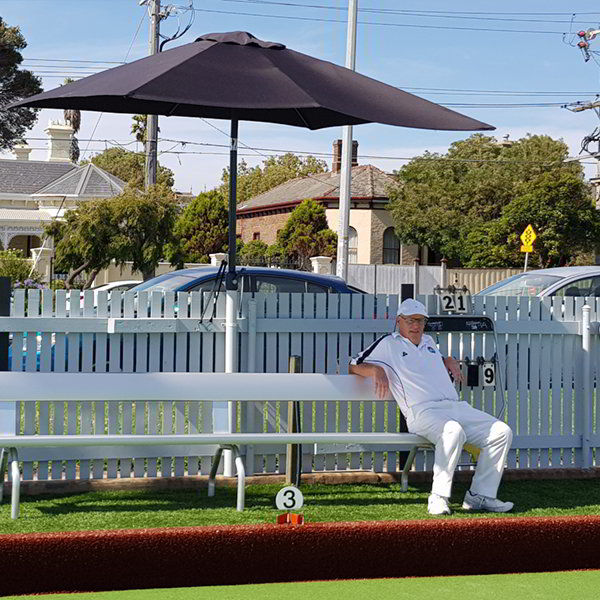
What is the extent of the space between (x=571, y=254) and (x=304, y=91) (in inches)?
1542

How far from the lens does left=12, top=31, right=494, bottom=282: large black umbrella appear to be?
6.40 m

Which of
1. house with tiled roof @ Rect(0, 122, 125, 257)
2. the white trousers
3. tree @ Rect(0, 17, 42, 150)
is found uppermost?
tree @ Rect(0, 17, 42, 150)

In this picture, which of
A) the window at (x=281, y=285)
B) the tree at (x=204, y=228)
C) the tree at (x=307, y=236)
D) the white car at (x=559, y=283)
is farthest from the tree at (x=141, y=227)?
the window at (x=281, y=285)

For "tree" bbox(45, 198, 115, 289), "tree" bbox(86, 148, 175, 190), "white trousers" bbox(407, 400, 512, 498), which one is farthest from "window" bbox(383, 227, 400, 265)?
"white trousers" bbox(407, 400, 512, 498)

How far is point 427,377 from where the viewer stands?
712cm

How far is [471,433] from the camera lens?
7051mm

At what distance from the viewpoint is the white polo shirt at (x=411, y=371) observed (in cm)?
710

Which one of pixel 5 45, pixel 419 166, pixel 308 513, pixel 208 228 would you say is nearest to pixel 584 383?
pixel 308 513

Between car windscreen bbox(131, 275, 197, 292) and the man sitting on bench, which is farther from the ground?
car windscreen bbox(131, 275, 197, 292)

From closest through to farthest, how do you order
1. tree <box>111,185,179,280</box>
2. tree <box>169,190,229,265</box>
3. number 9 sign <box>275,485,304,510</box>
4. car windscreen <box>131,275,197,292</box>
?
number 9 sign <box>275,485,304,510</box>
car windscreen <box>131,275,197,292</box>
tree <box>111,185,179,280</box>
tree <box>169,190,229,265</box>

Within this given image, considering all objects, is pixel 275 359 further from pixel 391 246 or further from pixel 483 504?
pixel 391 246

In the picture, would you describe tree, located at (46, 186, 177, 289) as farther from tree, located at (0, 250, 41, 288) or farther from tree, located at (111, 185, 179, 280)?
tree, located at (0, 250, 41, 288)

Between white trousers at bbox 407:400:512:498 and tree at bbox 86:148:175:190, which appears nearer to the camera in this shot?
white trousers at bbox 407:400:512:498

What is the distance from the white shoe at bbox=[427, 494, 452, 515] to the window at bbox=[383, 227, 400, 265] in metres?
46.5
